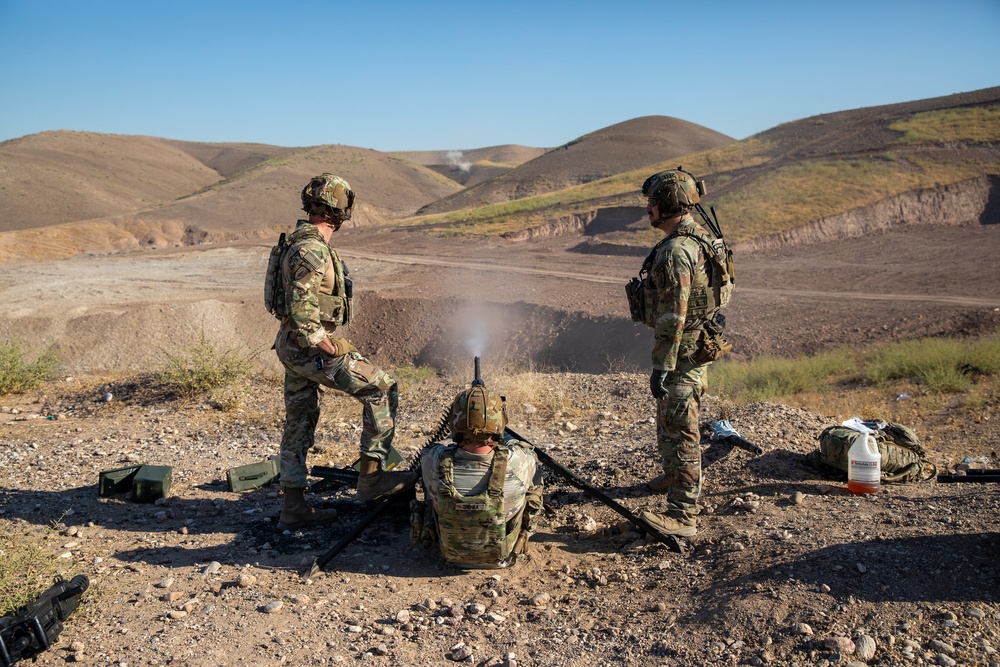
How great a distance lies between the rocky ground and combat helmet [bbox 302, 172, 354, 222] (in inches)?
79.6

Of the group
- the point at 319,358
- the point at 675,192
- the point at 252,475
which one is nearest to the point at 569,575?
the point at 319,358

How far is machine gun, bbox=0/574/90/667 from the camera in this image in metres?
3.19

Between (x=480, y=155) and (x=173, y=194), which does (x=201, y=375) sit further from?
(x=480, y=155)

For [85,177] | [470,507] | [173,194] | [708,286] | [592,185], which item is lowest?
[470,507]

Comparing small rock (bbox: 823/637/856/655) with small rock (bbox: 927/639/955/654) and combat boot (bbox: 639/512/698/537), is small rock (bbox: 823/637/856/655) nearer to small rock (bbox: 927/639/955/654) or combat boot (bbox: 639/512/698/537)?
small rock (bbox: 927/639/955/654)

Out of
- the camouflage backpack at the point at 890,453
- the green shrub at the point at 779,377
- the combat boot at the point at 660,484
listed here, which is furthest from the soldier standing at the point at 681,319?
Result: the green shrub at the point at 779,377

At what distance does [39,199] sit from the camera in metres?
47.3

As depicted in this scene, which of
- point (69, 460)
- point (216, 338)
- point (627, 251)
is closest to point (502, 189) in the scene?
point (627, 251)

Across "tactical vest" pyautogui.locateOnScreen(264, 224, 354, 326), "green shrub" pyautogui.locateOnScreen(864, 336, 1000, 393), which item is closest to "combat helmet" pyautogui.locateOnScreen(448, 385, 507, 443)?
"tactical vest" pyautogui.locateOnScreen(264, 224, 354, 326)

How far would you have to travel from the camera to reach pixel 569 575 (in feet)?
13.4

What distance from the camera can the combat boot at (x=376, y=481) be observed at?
4.72 metres

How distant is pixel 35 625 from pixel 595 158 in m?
54.4

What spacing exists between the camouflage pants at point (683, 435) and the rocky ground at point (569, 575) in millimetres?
245

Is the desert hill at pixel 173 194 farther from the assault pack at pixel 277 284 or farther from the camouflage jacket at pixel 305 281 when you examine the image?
the camouflage jacket at pixel 305 281
